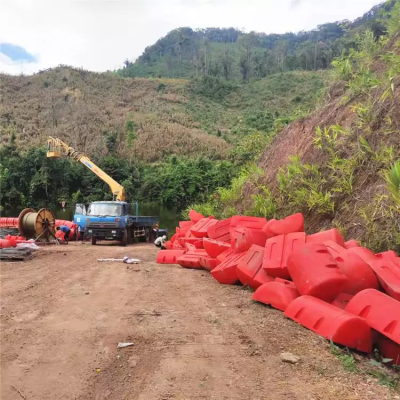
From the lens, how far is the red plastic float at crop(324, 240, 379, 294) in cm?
453

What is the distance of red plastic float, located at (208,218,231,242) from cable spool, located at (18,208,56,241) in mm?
9796

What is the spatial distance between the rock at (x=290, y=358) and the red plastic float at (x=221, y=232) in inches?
186

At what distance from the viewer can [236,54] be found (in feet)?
425

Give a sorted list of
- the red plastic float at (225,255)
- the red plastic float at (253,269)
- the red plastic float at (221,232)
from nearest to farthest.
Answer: the red plastic float at (253,269), the red plastic float at (225,255), the red plastic float at (221,232)

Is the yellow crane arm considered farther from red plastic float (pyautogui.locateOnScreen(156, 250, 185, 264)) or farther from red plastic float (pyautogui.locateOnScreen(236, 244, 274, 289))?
red plastic float (pyautogui.locateOnScreen(236, 244, 274, 289))

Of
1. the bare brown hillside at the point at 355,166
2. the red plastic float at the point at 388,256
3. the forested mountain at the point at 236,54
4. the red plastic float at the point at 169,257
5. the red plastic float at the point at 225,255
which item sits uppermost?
the forested mountain at the point at 236,54

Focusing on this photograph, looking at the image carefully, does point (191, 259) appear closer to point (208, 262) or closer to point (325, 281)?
point (208, 262)

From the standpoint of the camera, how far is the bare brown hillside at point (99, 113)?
53641 mm

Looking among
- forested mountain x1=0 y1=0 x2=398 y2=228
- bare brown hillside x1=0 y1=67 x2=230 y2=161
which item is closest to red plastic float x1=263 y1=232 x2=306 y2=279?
forested mountain x1=0 y1=0 x2=398 y2=228

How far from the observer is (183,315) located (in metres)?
4.82

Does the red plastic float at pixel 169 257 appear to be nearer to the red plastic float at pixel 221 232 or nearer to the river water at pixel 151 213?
the red plastic float at pixel 221 232

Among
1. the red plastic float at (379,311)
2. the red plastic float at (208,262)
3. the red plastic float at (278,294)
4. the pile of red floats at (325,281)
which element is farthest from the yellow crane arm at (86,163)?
the red plastic float at (379,311)

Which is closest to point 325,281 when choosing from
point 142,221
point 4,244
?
point 4,244

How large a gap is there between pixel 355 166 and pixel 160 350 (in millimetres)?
5039
